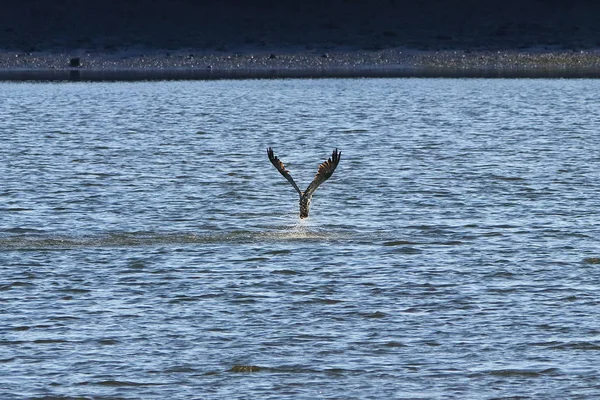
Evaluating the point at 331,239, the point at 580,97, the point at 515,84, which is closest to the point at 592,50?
the point at 515,84

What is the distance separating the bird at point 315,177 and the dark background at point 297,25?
7641 centimetres

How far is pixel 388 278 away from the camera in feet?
79.6

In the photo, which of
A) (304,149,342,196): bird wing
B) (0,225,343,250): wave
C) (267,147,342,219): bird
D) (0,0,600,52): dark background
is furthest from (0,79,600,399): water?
(0,0,600,52): dark background

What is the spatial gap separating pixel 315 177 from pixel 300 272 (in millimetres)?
4974

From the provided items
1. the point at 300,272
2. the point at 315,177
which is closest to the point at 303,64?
the point at 315,177

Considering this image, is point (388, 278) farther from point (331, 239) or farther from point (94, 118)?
point (94, 118)

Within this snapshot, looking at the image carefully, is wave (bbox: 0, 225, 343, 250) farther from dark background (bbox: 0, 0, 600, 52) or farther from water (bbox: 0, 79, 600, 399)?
dark background (bbox: 0, 0, 600, 52)

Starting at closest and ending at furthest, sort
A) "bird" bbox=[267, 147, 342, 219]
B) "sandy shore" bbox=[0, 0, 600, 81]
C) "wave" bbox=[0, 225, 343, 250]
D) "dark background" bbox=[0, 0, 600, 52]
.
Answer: "wave" bbox=[0, 225, 343, 250]
"bird" bbox=[267, 147, 342, 219]
"sandy shore" bbox=[0, 0, 600, 81]
"dark background" bbox=[0, 0, 600, 52]

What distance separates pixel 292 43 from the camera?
354 ft

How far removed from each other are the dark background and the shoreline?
0.92 metres

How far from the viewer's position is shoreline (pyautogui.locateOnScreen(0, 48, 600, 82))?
4075 inches

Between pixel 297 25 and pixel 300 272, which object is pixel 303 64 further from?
pixel 300 272

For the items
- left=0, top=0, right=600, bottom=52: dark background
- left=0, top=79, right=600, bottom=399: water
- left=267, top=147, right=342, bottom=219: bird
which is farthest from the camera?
left=0, top=0, right=600, bottom=52: dark background

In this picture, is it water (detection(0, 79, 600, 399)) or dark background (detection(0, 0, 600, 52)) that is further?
dark background (detection(0, 0, 600, 52))
